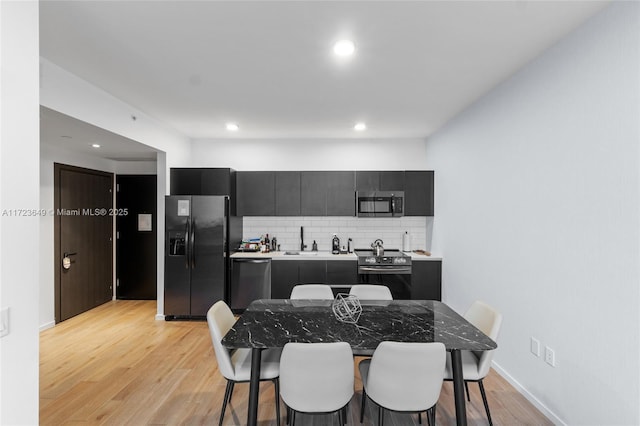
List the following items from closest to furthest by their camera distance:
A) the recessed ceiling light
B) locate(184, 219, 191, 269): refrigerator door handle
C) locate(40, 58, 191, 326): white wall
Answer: the recessed ceiling light → locate(40, 58, 191, 326): white wall → locate(184, 219, 191, 269): refrigerator door handle

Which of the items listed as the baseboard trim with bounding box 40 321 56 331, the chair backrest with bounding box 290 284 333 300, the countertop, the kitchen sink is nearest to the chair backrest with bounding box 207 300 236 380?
the chair backrest with bounding box 290 284 333 300

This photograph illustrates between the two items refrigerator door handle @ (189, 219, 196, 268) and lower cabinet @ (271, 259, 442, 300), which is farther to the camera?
lower cabinet @ (271, 259, 442, 300)

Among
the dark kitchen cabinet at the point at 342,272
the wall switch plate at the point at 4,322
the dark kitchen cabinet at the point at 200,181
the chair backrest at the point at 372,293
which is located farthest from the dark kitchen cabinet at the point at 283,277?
the wall switch plate at the point at 4,322

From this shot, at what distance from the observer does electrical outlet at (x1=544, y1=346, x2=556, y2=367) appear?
7.50 feet

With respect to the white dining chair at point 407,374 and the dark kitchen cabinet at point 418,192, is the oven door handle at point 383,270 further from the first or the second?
the white dining chair at point 407,374

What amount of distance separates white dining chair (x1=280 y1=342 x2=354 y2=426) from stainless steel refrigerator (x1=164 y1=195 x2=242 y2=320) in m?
2.84

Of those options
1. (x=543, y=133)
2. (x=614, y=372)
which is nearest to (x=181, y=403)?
(x=614, y=372)

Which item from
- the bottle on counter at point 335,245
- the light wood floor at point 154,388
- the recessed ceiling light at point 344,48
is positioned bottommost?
the light wood floor at point 154,388

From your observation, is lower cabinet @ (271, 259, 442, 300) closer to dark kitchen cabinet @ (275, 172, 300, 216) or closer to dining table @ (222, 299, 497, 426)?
dark kitchen cabinet @ (275, 172, 300, 216)

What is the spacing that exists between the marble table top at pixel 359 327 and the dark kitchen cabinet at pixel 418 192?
2.43m

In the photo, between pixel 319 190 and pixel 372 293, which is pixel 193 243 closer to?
pixel 319 190

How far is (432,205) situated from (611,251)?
3.08 m

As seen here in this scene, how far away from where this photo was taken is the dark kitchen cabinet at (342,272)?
458 cm

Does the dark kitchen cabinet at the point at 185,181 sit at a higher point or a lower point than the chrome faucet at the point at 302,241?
higher
